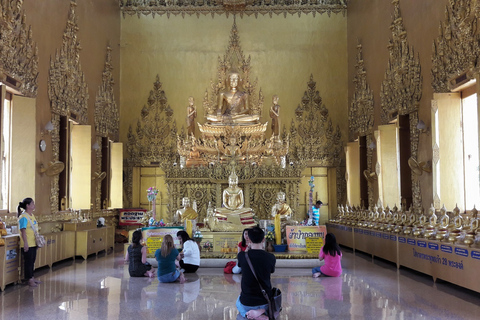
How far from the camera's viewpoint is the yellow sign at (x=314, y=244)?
30.5ft

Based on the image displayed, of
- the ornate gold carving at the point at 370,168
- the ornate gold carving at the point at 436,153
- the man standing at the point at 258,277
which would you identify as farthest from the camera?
the ornate gold carving at the point at 370,168

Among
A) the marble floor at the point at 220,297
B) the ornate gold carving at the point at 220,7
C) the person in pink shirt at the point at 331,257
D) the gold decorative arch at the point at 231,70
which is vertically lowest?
the marble floor at the point at 220,297

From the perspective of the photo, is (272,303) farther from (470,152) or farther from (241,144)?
(241,144)

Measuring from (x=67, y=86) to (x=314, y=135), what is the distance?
25.7ft

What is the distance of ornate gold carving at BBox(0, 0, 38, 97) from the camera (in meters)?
8.05

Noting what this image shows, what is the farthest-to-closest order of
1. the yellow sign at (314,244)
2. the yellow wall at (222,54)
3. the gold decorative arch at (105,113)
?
the yellow wall at (222,54) → the gold decorative arch at (105,113) → the yellow sign at (314,244)

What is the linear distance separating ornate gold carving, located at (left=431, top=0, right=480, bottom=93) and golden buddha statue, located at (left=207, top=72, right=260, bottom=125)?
732 centimetres

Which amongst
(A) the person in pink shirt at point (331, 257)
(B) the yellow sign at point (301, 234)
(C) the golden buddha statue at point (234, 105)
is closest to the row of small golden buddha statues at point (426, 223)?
(B) the yellow sign at point (301, 234)

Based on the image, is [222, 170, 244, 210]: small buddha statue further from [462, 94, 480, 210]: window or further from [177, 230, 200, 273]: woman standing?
[462, 94, 480, 210]: window

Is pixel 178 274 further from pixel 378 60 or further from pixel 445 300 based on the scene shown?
pixel 378 60

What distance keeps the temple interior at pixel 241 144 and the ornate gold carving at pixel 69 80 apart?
5cm

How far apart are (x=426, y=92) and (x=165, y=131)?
8.56 metres

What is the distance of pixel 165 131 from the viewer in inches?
626

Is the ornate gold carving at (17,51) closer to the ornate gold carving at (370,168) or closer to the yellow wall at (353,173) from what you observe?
the ornate gold carving at (370,168)
